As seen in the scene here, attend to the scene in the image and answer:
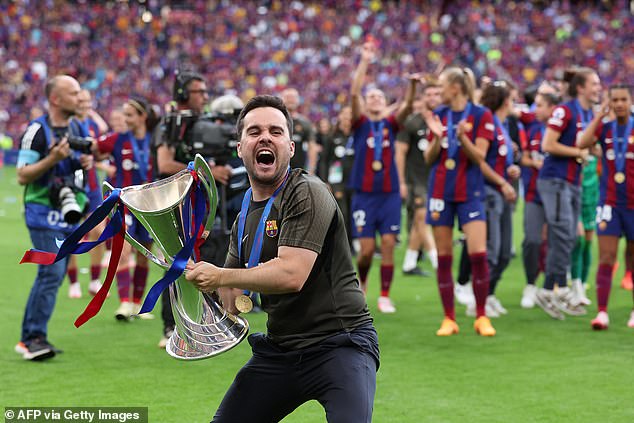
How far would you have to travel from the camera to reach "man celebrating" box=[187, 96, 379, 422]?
376cm

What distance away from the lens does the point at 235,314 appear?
4.03m

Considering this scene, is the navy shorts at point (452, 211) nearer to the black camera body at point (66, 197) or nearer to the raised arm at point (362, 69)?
the raised arm at point (362, 69)

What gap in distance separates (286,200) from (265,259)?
0.82 ft

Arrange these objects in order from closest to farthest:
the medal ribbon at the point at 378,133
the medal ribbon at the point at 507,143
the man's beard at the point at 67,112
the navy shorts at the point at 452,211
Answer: the man's beard at the point at 67,112 → the navy shorts at the point at 452,211 → the medal ribbon at the point at 507,143 → the medal ribbon at the point at 378,133

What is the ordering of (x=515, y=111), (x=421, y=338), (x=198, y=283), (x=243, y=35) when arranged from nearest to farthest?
(x=198, y=283)
(x=421, y=338)
(x=515, y=111)
(x=243, y=35)

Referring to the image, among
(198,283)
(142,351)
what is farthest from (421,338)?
(198,283)

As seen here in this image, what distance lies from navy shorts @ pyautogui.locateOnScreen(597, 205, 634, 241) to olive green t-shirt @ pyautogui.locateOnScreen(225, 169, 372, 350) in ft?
16.7

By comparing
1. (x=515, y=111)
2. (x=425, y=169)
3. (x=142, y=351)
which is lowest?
(x=142, y=351)

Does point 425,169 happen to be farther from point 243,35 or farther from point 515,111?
point 243,35

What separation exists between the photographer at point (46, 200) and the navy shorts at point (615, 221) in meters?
4.39

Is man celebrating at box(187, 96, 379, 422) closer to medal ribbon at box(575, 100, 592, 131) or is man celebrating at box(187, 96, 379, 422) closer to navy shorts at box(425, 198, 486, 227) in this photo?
navy shorts at box(425, 198, 486, 227)

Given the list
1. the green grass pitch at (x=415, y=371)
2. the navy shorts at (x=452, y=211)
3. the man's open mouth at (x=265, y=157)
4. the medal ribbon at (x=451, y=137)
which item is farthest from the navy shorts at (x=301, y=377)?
the medal ribbon at (x=451, y=137)
